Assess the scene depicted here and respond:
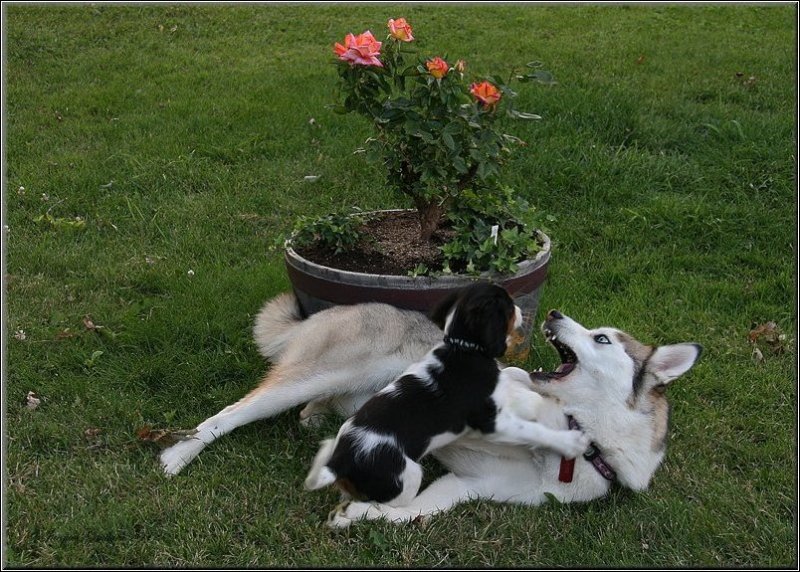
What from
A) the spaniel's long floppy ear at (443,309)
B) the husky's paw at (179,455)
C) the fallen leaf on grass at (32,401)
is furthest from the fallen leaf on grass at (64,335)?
the spaniel's long floppy ear at (443,309)

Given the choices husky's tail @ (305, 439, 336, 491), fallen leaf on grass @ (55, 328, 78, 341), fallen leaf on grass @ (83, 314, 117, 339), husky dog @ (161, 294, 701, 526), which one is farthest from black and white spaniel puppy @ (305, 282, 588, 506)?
fallen leaf on grass @ (55, 328, 78, 341)

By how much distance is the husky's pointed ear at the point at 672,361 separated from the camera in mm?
3693

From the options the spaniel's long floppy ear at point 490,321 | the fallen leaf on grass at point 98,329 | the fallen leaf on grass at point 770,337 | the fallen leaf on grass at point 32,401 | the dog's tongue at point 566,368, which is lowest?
the fallen leaf on grass at point 770,337

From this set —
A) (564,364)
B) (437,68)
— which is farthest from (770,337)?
(437,68)

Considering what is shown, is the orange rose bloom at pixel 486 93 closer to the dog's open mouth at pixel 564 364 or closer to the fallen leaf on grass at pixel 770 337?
the dog's open mouth at pixel 564 364

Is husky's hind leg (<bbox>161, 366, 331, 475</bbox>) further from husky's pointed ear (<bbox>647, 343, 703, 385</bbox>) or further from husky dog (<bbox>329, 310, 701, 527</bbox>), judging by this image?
husky's pointed ear (<bbox>647, 343, 703, 385</bbox>)

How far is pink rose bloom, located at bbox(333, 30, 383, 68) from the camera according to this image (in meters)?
4.16

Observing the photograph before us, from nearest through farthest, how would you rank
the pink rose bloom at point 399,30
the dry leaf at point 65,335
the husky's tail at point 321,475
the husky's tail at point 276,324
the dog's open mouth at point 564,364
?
the husky's tail at point 321,475, the dog's open mouth at point 564,364, the pink rose bloom at point 399,30, the husky's tail at point 276,324, the dry leaf at point 65,335

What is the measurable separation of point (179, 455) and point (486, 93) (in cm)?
225

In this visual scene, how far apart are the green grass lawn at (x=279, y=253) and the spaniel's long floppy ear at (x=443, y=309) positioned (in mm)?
804

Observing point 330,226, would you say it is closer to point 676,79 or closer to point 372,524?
point 372,524

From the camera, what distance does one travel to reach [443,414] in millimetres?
3426

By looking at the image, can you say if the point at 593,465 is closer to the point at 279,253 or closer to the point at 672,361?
the point at 672,361

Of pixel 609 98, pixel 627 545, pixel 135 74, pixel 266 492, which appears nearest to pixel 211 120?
pixel 135 74
